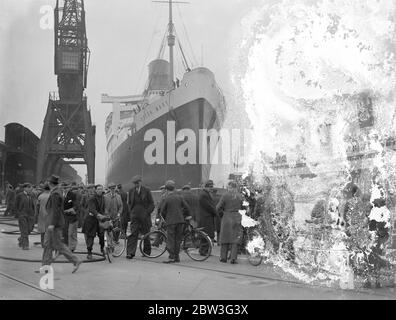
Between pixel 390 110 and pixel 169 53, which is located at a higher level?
pixel 169 53

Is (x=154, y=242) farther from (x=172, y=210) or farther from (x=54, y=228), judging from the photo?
(x=54, y=228)

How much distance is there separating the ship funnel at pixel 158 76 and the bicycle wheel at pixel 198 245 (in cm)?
3466

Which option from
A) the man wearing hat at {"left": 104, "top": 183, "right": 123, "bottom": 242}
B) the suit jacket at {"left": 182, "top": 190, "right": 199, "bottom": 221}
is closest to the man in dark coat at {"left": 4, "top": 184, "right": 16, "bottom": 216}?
the man wearing hat at {"left": 104, "top": 183, "right": 123, "bottom": 242}

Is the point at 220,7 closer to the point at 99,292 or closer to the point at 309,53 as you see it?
the point at 309,53

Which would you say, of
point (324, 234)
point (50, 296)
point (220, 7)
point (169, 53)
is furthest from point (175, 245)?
point (169, 53)

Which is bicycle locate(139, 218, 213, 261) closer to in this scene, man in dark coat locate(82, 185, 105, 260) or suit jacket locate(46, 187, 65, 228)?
man in dark coat locate(82, 185, 105, 260)

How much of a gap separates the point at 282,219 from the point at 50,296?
4604 millimetres

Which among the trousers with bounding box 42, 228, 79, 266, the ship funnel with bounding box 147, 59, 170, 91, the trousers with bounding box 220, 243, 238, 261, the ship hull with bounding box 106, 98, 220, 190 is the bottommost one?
the trousers with bounding box 220, 243, 238, 261

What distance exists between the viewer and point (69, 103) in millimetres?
32125

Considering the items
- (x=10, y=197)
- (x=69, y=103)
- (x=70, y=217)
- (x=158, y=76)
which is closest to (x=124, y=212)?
(x=70, y=217)

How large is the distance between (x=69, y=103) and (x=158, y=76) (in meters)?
12.7

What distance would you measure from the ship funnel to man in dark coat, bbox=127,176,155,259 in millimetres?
34316

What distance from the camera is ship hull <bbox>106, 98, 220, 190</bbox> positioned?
27266 mm

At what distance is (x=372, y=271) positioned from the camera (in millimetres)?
6148
